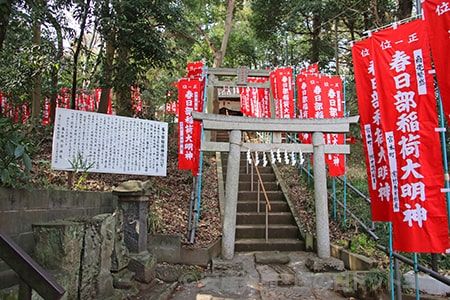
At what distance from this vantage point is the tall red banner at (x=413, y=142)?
3.32 meters

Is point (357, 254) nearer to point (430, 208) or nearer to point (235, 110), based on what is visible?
point (430, 208)

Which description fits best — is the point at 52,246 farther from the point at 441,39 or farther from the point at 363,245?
the point at 363,245

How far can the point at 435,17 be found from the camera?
3191 mm

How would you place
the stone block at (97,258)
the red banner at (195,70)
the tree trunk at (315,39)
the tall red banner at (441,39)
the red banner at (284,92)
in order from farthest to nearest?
the tree trunk at (315,39) < the red banner at (195,70) < the red banner at (284,92) < the stone block at (97,258) < the tall red banner at (441,39)

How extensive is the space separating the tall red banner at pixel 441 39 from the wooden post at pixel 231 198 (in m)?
4.06

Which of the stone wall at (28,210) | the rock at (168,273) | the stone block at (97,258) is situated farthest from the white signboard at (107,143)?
the rock at (168,273)

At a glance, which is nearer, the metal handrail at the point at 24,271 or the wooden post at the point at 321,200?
the metal handrail at the point at 24,271

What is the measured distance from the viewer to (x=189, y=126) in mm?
8289

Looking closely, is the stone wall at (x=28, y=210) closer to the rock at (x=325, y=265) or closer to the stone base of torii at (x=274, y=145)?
the stone base of torii at (x=274, y=145)

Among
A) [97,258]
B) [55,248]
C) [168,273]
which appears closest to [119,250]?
[97,258]

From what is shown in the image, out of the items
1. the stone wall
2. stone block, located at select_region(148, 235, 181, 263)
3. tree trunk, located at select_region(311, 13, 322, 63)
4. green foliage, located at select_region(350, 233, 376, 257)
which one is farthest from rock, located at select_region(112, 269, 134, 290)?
tree trunk, located at select_region(311, 13, 322, 63)

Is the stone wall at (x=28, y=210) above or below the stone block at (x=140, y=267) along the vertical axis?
above

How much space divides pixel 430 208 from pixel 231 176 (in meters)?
3.85

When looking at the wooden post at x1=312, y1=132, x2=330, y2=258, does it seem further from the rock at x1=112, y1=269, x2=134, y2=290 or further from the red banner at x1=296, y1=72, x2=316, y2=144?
the rock at x1=112, y1=269, x2=134, y2=290
